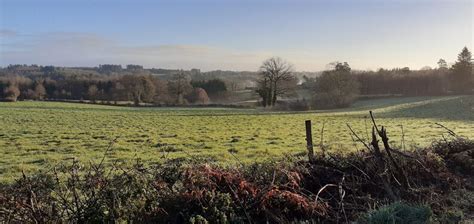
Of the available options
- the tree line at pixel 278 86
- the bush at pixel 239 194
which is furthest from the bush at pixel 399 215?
the tree line at pixel 278 86

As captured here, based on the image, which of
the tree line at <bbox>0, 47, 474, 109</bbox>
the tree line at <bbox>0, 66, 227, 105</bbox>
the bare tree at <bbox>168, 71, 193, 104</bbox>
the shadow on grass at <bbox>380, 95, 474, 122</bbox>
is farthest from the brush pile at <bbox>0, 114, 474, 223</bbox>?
the bare tree at <bbox>168, 71, 193, 104</bbox>

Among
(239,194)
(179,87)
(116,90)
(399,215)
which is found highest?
(179,87)

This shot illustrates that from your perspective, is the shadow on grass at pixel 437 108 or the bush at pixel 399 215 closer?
the bush at pixel 399 215

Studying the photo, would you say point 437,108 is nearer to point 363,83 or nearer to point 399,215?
point 363,83

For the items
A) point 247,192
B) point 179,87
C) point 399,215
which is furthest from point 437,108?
point 179,87

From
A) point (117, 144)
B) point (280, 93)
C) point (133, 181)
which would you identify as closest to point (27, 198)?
point (133, 181)

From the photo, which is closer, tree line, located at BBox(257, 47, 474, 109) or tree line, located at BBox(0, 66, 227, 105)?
tree line, located at BBox(257, 47, 474, 109)

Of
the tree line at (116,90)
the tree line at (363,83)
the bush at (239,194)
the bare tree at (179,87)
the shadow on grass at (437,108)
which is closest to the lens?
the bush at (239,194)

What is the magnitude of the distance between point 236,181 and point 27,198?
295 cm

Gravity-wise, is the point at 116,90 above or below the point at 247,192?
above

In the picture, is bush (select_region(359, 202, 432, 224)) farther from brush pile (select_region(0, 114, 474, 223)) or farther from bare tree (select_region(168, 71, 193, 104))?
bare tree (select_region(168, 71, 193, 104))

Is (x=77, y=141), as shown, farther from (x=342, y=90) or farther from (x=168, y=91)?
(x=168, y=91)

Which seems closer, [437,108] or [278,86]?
[437,108]

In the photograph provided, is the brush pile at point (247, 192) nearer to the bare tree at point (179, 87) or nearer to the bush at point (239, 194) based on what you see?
the bush at point (239, 194)
